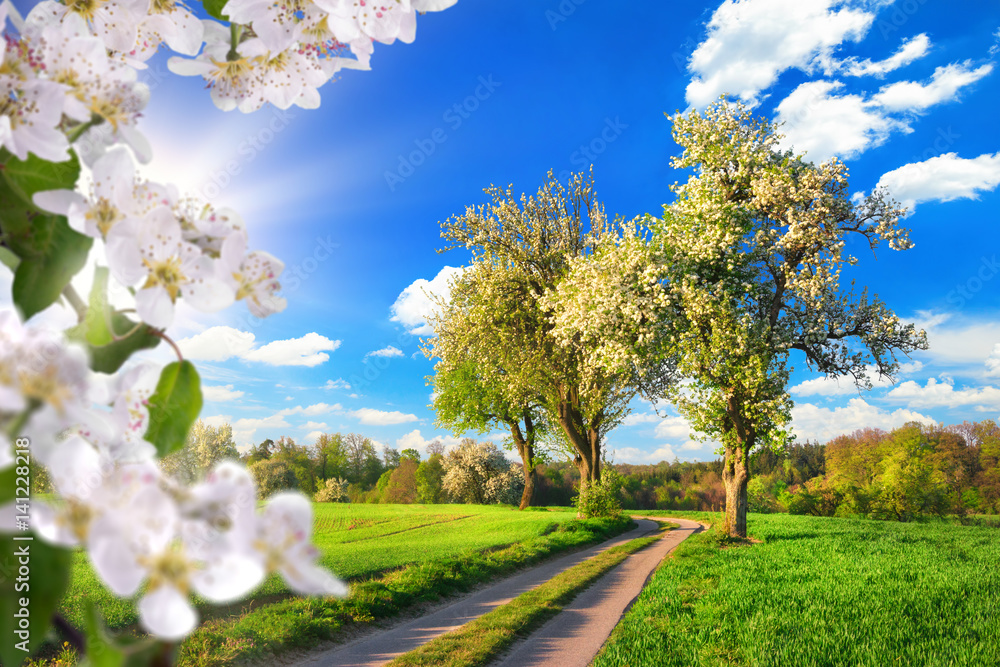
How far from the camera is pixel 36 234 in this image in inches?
30.3

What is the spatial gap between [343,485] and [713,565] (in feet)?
79.7

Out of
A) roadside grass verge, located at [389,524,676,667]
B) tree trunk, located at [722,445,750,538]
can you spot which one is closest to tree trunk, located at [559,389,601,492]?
tree trunk, located at [722,445,750,538]

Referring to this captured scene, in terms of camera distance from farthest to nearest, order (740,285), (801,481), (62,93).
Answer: (801,481), (740,285), (62,93)

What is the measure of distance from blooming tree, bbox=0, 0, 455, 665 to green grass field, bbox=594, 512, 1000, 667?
6.66 meters

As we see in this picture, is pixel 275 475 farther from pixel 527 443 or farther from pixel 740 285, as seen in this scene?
pixel 740 285

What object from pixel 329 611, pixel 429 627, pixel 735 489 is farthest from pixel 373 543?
pixel 735 489

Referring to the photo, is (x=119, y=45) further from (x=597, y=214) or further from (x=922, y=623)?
(x=597, y=214)

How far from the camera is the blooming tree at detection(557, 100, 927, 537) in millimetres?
13164

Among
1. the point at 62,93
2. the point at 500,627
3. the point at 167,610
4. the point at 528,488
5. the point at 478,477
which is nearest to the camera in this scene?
the point at 167,610

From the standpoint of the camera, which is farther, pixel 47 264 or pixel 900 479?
pixel 900 479

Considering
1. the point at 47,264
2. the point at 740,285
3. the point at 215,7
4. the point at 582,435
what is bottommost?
the point at 47,264

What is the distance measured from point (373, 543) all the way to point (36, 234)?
16.6m

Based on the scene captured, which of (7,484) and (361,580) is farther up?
(7,484)

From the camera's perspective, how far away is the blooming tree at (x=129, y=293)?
1.54 feet
